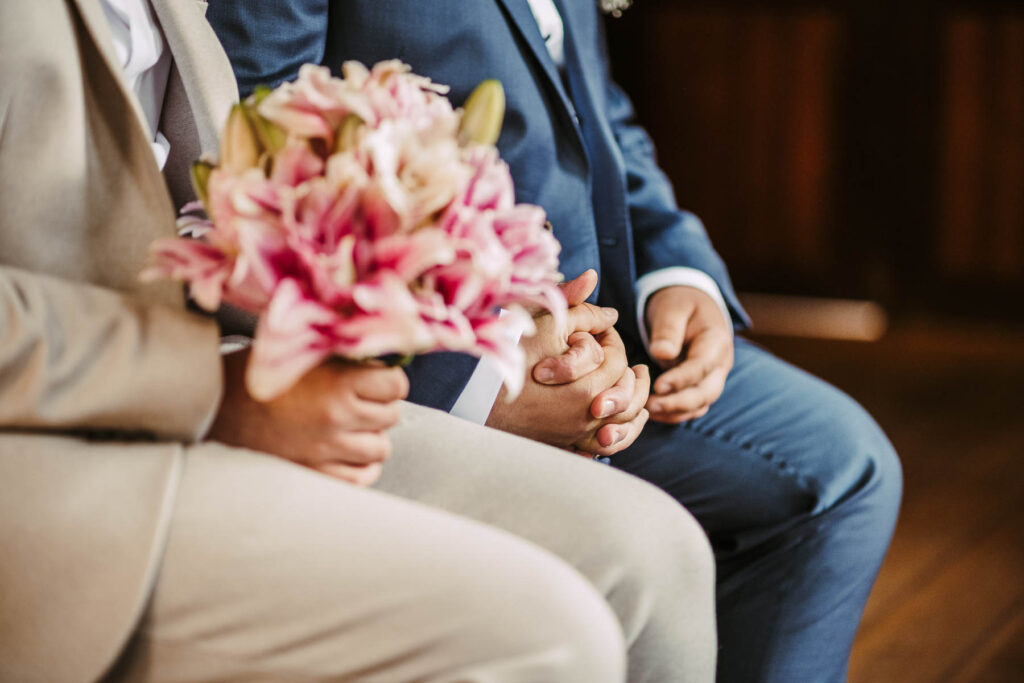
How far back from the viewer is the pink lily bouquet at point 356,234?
0.59 metres

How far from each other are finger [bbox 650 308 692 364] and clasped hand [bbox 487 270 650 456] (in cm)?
14

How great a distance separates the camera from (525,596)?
641 mm

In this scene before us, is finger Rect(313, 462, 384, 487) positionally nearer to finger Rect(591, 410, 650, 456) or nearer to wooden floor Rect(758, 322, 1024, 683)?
finger Rect(591, 410, 650, 456)

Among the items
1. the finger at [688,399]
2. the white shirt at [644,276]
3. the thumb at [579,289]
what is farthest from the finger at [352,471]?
the white shirt at [644,276]

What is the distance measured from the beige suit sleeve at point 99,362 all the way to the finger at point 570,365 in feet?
1.14

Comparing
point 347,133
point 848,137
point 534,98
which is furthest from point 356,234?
point 848,137

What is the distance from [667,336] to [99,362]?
2.27 ft

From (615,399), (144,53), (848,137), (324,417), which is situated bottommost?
(848,137)

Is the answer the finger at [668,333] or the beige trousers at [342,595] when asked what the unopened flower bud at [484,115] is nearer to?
the beige trousers at [342,595]

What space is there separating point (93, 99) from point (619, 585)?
55 cm

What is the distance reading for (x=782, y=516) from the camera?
1.17 metres

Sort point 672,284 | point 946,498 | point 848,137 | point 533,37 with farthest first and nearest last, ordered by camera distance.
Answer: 1. point 848,137
2. point 946,498
3. point 672,284
4. point 533,37

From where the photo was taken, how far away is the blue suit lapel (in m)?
1.09

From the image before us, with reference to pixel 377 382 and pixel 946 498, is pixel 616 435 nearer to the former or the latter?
pixel 377 382
